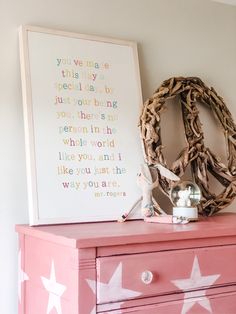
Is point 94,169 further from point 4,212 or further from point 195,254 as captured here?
point 195,254

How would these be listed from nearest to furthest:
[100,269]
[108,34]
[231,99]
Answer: [100,269] → [108,34] → [231,99]

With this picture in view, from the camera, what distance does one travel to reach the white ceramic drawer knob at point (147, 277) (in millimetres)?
1269

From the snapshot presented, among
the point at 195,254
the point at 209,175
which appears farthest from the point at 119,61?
the point at 195,254

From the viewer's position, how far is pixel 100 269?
1206mm

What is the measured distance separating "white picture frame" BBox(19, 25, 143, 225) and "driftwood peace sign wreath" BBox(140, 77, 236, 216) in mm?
82

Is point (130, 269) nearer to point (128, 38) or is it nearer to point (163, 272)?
point (163, 272)

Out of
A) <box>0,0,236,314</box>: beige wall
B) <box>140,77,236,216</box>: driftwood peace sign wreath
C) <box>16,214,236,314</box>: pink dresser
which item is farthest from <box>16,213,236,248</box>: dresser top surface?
<box>140,77,236,216</box>: driftwood peace sign wreath

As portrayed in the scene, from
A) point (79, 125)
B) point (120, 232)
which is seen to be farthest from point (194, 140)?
point (120, 232)

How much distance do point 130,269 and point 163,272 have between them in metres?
0.11

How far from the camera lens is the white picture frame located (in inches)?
63.7

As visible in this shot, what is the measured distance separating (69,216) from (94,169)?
0.20m

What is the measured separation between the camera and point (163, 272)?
131 centimetres

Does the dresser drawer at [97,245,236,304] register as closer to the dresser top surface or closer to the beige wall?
the dresser top surface

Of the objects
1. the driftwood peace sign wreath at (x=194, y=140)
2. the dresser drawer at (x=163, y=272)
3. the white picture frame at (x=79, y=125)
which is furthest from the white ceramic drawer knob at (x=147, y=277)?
the driftwood peace sign wreath at (x=194, y=140)
